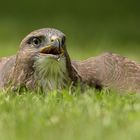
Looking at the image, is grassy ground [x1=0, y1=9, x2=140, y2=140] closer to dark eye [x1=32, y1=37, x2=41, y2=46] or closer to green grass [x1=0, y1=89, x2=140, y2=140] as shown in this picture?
green grass [x1=0, y1=89, x2=140, y2=140]

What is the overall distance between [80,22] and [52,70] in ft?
50.7

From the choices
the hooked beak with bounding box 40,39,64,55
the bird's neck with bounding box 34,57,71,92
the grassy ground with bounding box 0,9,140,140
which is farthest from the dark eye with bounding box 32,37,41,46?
the grassy ground with bounding box 0,9,140,140

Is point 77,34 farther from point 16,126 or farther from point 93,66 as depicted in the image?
point 16,126

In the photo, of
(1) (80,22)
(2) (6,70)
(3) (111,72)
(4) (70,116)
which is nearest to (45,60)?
(2) (6,70)

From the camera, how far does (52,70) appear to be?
28.7ft

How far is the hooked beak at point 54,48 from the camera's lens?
29.0ft

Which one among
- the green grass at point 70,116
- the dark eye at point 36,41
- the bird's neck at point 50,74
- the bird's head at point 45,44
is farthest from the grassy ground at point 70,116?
the dark eye at point 36,41

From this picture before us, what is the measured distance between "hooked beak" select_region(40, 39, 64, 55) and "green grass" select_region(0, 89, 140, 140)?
19.8 inches

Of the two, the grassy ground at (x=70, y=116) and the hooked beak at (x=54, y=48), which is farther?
the hooked beak at (x=54, y=48)

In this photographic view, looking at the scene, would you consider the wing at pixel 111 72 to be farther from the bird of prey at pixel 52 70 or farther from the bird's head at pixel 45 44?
the bird's head at pixel 45 44

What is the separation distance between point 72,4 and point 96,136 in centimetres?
2111

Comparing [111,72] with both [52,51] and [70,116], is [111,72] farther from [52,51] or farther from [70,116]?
[70,116]

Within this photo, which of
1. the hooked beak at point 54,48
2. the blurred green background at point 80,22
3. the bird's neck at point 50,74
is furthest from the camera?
the blurred green background at point 80,22

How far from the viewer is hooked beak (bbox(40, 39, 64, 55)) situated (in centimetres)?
884
